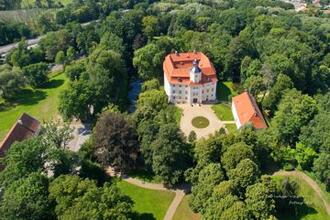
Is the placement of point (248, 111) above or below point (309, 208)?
above

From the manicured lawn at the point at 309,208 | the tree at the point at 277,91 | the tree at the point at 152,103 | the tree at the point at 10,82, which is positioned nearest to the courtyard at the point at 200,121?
the tree at the point at 152,103

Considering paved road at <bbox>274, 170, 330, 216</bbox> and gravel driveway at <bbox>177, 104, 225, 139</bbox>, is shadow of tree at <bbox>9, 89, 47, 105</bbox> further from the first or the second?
paved road at <bbox>274, 170, 330, 216</bbox>

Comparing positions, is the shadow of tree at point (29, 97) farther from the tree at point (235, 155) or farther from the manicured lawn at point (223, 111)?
the tree at point (235, 155)

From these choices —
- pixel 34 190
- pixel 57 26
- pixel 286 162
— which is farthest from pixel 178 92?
pixel 57 26

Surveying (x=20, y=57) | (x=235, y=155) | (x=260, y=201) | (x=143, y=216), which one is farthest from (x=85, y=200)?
(x=20, y=57)

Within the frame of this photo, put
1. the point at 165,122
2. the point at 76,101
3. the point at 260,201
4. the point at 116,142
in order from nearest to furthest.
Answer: the point at 260,201 → the point at 116,142 → the point at 165,122 → the point at 76,101

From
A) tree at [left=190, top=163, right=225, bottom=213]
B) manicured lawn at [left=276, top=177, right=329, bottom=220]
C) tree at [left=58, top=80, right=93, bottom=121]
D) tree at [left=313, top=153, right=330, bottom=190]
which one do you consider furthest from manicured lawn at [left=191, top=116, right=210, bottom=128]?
tree at [left=313, top=153, right=330, bottom=190]

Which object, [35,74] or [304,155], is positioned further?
[35,74]

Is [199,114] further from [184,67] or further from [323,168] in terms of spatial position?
[323,168]
